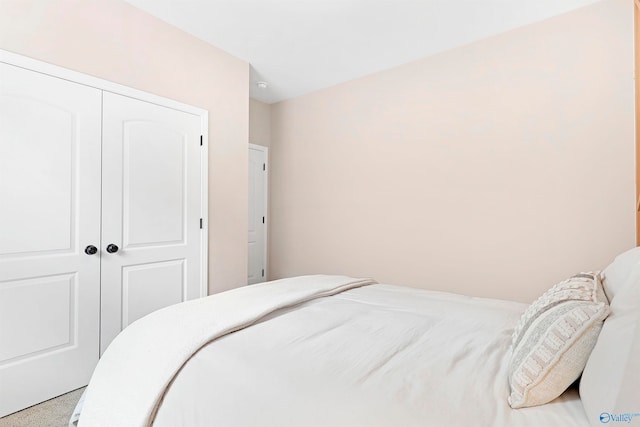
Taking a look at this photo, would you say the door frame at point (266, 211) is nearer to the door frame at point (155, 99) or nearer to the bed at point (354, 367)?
the door frame at point (155, 99)

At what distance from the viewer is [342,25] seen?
261cm

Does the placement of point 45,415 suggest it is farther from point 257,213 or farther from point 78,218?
point 257,213

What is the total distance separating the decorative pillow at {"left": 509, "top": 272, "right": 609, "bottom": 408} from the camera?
782 millimetres

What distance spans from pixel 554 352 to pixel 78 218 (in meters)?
2.51

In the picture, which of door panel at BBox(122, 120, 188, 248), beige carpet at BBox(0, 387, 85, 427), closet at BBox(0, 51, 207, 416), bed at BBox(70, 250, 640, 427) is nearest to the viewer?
bed at BBox(70, 250, 640, 427)

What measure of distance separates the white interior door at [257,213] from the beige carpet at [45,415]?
2307mm

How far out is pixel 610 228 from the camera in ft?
7.38

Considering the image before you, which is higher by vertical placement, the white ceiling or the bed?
the white ceiling

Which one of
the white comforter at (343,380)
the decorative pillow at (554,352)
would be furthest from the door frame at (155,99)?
Answer: the decorative pillow at (554,352)

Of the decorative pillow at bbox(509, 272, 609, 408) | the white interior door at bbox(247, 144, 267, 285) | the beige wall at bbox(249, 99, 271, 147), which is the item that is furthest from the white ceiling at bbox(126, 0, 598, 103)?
the decorative pillow at bbox(509, 272, 609, 408)

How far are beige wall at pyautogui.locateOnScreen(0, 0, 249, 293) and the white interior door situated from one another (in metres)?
0.98

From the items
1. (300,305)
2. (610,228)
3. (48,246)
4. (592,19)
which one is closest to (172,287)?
(48,246)

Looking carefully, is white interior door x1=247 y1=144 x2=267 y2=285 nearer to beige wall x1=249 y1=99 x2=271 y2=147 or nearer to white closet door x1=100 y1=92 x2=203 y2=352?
beige wall x1=249 y1=99 x2=271 y2=147

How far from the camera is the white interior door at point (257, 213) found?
415cm
